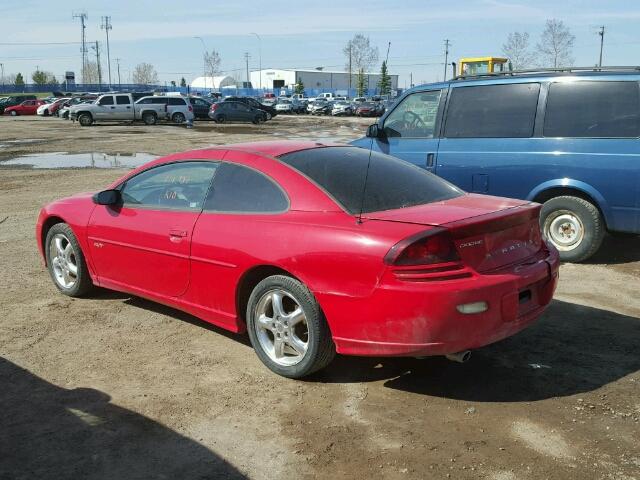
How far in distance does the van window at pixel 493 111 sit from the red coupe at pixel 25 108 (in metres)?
55.8

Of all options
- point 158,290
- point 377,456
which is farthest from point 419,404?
point 158,290

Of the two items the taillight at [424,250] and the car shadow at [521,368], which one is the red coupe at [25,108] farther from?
the taillight at [424,250]

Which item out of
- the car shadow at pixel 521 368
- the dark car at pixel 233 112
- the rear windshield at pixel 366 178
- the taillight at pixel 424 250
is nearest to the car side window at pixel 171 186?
the rear windshield at pixel 366 178

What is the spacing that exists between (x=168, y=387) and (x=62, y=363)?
2.87ft

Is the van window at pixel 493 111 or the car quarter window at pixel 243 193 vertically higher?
the van window at pixel 493 111

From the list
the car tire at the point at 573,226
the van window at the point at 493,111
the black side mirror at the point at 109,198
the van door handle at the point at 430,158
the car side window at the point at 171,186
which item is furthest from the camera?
the van door handle at the point at 430,158

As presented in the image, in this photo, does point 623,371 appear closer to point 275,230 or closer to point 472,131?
point 275,230

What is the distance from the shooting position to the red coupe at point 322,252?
3566 mm

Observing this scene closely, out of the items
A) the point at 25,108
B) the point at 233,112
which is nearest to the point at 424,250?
the point at 233,112

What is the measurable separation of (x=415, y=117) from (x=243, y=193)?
406 cm

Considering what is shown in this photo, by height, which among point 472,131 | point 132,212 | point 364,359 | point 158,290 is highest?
point 472,131

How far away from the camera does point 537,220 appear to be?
4.26 m

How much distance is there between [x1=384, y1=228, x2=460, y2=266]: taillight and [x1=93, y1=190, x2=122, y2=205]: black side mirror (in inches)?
103

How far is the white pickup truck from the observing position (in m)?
39.1
